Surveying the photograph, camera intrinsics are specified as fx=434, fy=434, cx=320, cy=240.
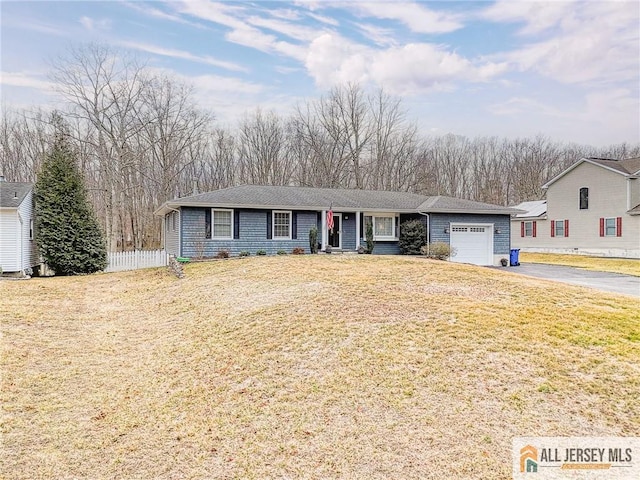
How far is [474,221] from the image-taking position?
71.2 feet

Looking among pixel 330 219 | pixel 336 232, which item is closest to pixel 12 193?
pixel 330 219

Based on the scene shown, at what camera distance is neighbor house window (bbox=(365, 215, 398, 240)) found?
21516 millimetres

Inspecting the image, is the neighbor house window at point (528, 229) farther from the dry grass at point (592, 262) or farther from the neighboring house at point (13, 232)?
the neighboring house at point (13, 232)

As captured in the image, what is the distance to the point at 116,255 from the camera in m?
20.4

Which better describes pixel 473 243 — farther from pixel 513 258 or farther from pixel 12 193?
pixel 12 193

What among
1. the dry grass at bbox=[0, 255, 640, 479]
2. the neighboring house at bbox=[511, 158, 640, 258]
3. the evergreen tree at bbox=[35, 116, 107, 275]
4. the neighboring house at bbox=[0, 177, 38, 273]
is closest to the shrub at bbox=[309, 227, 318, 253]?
the evergreen tree at bbox=[35, 116, 107, 275]

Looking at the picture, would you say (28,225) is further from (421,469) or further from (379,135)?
(379,135)

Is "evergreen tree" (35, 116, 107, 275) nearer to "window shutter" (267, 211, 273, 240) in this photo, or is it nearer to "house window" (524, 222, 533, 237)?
"window shutter" (267, 211, 273, 240)

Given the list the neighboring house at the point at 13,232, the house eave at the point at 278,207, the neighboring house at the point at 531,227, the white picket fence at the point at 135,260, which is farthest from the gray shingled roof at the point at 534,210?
the neighboring house at the point at 13,232

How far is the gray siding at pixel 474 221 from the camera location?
2094cm

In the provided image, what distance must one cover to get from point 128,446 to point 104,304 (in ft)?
28.2

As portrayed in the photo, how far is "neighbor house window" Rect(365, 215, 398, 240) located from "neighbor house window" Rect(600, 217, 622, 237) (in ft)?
49.6

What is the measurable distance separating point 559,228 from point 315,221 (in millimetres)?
20165

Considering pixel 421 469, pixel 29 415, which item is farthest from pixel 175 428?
pixel 421 469
